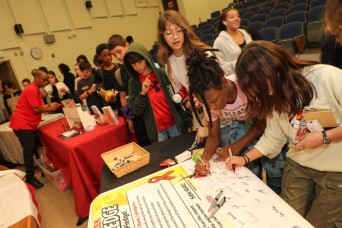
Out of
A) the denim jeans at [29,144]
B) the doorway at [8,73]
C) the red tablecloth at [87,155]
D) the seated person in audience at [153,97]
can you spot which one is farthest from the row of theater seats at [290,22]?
the doorway at [8,73]

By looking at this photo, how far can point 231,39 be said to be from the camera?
227 centimetres

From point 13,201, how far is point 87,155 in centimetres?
68

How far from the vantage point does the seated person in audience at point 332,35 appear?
101 cm

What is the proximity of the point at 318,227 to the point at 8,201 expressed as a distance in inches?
86.9

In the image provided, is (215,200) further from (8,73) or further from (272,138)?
(8,73)

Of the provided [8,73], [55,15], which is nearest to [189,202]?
[8,73]

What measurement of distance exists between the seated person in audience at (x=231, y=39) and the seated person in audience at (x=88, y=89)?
5.05 ft

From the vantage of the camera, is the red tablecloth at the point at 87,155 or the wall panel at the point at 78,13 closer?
the red tablecloth at the point at 87,155

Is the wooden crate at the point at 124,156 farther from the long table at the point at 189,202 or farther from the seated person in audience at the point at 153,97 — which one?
the seated person in audience at the point at 153,97

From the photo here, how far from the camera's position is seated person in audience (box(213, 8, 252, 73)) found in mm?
2248

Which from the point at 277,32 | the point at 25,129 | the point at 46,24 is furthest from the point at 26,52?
the point at 277,32

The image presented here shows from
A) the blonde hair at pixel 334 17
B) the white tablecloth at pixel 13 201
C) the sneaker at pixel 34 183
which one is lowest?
the sneaker at pixel 34 183

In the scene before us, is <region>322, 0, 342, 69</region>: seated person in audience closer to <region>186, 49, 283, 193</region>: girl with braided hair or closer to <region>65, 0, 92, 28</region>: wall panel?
<region>186, 49, 283, 193</region>: girl with braided hair

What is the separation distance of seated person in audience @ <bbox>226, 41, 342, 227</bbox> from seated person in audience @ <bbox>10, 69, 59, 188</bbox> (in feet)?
8.95
